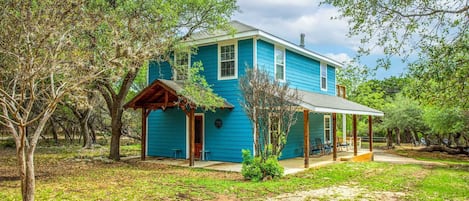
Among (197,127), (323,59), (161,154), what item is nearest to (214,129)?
(197,127)

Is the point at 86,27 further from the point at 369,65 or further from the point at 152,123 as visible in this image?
the point at 152,123

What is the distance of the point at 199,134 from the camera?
14.1m

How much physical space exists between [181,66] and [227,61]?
170cm

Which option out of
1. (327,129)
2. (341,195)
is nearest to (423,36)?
(341,195)

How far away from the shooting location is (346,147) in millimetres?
18391

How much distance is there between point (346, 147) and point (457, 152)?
869 centimetres

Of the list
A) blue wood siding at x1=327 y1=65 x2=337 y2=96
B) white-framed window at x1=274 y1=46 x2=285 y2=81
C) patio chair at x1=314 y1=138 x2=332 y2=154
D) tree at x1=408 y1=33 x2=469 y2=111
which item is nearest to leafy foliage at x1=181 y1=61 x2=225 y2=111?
white-framed window at x1=274 y1=46 x2=285 y2=81

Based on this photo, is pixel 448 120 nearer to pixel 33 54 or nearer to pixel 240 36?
pixel 240 36

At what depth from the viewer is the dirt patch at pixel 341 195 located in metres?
7.26

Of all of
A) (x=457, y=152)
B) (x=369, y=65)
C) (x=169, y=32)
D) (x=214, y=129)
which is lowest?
(x=457, y=152)

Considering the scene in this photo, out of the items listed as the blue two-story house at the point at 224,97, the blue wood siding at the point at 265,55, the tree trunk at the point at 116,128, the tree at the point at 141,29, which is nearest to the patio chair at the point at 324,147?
the blue two-story house at the point at 224,97

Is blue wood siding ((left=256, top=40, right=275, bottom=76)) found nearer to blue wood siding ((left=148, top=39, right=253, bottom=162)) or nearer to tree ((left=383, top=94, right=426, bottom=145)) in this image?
blue wood siding ((left=148, top=39, right=253, bottom=162))

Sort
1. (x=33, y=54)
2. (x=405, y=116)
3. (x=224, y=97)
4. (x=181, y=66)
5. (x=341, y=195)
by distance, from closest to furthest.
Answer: (x=33, y=54) → (x=341, y=195) → (x=181, y=66) → (x=224, y=97) → (x=405, y=116)

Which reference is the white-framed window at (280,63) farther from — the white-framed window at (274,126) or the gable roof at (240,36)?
the white-framed window at (274,126)
